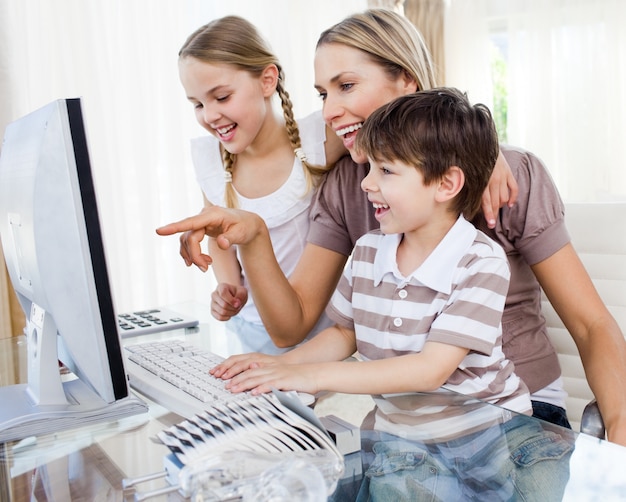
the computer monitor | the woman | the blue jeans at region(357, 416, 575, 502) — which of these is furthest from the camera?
the woman

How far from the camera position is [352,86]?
1435 millimetres

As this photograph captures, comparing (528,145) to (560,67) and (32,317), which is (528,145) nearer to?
(560,67)

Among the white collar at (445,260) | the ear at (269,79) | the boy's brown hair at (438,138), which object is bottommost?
the white collar at (445,260)

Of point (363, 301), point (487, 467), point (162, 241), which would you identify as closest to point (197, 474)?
point (487, 467)

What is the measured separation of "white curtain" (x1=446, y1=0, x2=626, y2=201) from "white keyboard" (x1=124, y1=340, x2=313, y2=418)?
305 cm

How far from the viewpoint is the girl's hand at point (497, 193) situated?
1244mm

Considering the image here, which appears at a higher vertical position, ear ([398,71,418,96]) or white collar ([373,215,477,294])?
ear ([398,71,418,96])

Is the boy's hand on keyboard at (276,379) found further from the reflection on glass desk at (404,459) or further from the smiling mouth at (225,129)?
the smiling mouth at (225,129)

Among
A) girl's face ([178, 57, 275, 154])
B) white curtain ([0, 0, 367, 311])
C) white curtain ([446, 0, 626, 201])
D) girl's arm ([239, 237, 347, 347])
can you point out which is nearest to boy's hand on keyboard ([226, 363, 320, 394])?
girl's arm ([239, 237, 347, 347])

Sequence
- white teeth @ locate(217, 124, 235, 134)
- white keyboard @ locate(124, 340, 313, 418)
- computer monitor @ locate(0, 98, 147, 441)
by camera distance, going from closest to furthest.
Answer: computer monitor @ locate(0, 98, 147, 441), white keyboard @ locate(124, 340, 313, 418), white teeth @ locate(217, 124, 235, 134)

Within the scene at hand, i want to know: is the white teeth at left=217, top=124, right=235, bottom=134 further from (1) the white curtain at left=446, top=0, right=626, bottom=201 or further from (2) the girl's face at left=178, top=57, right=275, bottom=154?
(1) the white curtain at left=446, top=0, right=626, bottom=201

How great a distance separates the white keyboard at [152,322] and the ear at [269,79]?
0.56 meters

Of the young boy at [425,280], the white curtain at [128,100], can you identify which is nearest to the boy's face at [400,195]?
the young boy at [425,280]

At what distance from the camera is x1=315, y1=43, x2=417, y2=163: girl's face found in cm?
142
